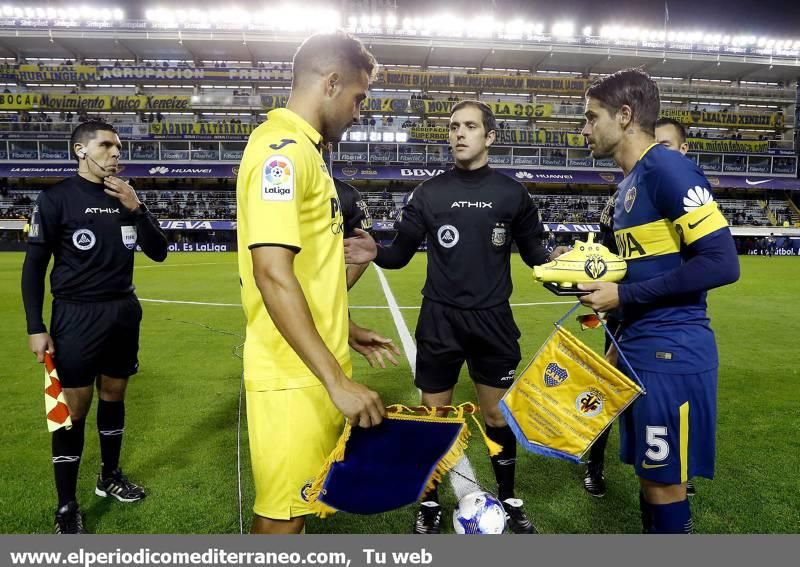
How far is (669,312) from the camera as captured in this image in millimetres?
2355

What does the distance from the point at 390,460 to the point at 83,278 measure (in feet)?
8.27

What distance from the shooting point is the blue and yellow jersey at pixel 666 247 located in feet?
7.09

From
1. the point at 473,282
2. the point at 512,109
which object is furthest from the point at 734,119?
the point at 473,282

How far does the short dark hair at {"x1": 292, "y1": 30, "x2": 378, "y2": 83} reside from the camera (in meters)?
1.98

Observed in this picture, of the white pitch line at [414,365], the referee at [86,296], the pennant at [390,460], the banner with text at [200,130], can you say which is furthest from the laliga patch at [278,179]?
the banner with text at [200,130]

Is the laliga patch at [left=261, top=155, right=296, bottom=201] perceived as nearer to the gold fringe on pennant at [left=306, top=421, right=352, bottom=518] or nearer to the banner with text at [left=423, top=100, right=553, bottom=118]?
→ the gold fringe on pennant at [left=306, top=421, right=352, bottom=518]

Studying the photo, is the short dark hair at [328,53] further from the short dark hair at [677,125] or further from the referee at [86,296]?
the short dark hair at [677,125]

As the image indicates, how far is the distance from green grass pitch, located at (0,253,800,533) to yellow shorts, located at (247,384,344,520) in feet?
4.13

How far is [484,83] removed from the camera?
45.1 metres

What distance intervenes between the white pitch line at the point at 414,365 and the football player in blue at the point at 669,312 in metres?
0.83

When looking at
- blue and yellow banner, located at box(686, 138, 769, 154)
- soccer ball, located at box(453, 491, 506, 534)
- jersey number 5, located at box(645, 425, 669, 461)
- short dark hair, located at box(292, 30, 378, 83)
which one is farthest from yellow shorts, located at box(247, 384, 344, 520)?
blue and yellow banner, located at box(686, 138, 769, 154)

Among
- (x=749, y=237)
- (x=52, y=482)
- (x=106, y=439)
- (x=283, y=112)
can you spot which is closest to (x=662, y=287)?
(x=283, y=112)
